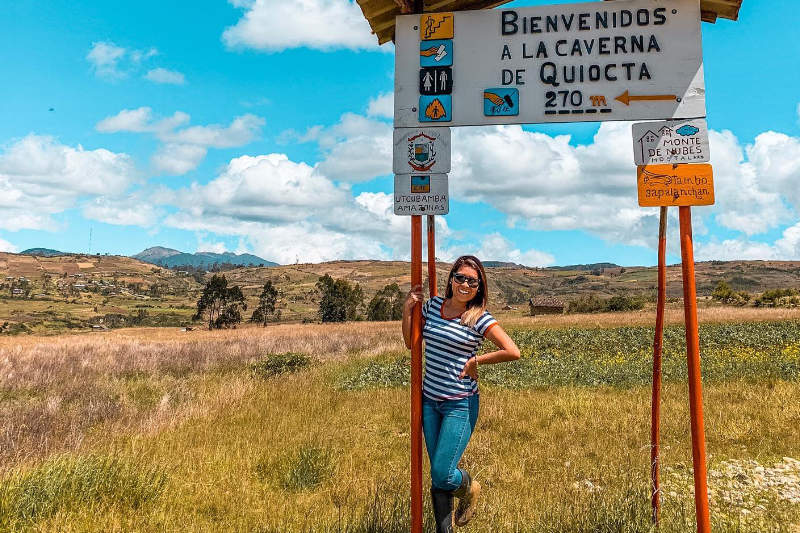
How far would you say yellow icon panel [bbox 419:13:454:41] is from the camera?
3672 mm

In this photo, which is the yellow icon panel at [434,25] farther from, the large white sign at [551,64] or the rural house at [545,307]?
the rural house at [545,307]

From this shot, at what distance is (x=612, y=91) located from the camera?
349cm

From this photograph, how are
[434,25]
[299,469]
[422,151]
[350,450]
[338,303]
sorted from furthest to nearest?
[338,303] < [350,450] < [299,469] < [434,25] < [422,151]

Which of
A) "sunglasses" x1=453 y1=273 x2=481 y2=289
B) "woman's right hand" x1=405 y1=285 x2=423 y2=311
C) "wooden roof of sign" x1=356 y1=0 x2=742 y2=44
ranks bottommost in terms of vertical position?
"woman's right hand" x1=405 y1=285 x2=423 y2=311

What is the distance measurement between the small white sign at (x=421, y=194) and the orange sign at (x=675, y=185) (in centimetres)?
141

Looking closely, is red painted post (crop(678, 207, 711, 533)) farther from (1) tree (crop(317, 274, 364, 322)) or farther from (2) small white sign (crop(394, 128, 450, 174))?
(1) tree (crop(317, 274, 364, 322))

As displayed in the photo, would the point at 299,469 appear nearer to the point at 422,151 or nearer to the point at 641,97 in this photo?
the point at 422,151

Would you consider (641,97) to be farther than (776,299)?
No

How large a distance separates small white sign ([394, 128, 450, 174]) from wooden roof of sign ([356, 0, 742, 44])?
41.7 inches

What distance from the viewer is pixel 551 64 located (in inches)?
141

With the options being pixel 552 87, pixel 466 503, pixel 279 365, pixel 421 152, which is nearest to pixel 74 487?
pixel 466 503

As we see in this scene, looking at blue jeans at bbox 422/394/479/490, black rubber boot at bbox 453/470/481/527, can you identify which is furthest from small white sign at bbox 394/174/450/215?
black rubber boot at bbox 453/470/481/527

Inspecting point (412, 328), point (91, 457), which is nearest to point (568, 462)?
point (412, 328)

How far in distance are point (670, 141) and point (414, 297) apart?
84.6 inches
